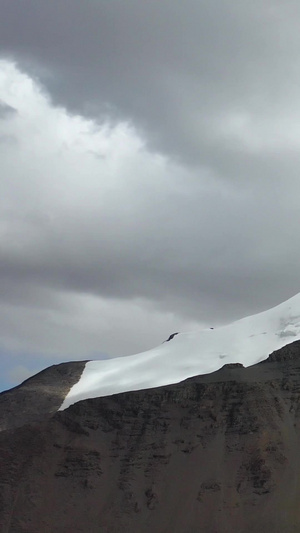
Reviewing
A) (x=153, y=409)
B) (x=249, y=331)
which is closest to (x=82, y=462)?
(x=153, y=409)

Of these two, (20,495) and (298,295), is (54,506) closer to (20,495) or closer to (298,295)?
(20,495)

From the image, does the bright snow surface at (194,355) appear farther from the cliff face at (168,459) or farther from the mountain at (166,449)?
the cliff face at (168,459)

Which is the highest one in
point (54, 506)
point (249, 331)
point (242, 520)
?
point (249, 331)

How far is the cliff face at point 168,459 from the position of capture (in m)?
72.3

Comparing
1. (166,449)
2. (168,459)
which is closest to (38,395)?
(166,449)

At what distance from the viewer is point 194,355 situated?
97.4 meters

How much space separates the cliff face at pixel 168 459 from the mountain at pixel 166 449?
0.34 feet

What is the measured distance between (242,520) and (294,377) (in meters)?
19.4

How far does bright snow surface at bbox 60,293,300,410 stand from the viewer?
92.9 m

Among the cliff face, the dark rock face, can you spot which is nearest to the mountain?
the cliff face

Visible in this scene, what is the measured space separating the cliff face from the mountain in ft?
0.34

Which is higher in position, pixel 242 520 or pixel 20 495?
pixel 20 495

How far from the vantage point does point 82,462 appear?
8019cm

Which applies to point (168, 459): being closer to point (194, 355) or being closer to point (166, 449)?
point (166, 449)
